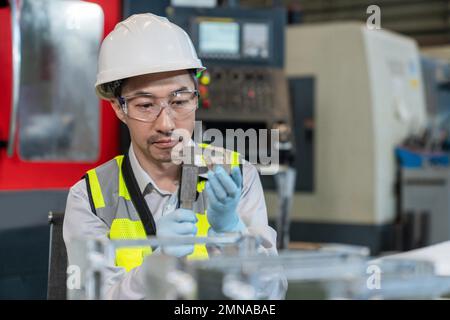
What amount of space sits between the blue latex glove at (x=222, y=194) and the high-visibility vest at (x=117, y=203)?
0.13 m

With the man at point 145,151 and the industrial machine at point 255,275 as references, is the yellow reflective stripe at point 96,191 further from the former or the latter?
the industrial machine at point 255,275

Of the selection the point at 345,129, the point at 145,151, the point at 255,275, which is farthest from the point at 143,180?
the point at 345,129

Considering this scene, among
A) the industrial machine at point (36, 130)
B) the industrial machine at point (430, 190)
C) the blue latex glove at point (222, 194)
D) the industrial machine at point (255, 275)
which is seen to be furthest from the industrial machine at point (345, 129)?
the industrial machine at point (255, 275)

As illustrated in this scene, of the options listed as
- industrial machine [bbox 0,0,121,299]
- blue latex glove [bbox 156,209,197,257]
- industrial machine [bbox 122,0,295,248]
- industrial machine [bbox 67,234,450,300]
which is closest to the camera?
industrial machine [bbox 67,234,450,300]

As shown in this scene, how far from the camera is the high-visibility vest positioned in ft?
3.76

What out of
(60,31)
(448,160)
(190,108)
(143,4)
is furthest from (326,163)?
(190,108)

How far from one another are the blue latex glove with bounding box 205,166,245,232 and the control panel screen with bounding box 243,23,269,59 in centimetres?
228

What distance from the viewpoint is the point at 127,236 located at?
1150 millimetres

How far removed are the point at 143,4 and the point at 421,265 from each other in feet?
5.94

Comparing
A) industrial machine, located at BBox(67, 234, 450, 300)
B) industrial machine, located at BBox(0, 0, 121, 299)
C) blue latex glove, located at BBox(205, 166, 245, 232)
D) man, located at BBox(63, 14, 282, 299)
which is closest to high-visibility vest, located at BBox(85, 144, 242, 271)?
man, located at BBox(63, 14, 282, 299)

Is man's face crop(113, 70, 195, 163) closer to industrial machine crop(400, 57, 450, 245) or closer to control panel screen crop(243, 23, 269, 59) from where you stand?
control panel screen crop(243, 23, 269, 59)

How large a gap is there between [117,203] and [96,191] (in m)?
0.04
